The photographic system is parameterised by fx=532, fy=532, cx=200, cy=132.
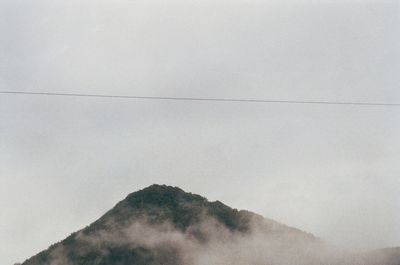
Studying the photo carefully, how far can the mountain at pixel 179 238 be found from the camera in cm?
14588

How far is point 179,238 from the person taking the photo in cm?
15362

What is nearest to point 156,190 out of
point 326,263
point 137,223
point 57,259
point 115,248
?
point 137,223

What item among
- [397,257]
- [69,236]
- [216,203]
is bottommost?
[397,257]

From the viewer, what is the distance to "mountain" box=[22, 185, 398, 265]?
146 meters

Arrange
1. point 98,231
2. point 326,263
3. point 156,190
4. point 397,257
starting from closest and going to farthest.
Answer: point 397,257 < point 326,263 < point 98,231 < point 156,190

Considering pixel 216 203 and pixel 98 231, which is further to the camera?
pixel 216 203

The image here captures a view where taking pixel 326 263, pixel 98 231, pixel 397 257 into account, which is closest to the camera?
pixel 397 257

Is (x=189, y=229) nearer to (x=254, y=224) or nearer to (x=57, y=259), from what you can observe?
(x=254, y=224)

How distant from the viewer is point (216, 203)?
166 metres

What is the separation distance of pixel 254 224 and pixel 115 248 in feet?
146

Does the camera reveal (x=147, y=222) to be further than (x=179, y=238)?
Yes

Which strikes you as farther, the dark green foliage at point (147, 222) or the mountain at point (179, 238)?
the mountain at point (179, 238)

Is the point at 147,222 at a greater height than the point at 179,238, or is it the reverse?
the point at 147,222

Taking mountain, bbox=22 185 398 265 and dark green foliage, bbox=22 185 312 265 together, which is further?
mountain, bbox=22 185 398 265
